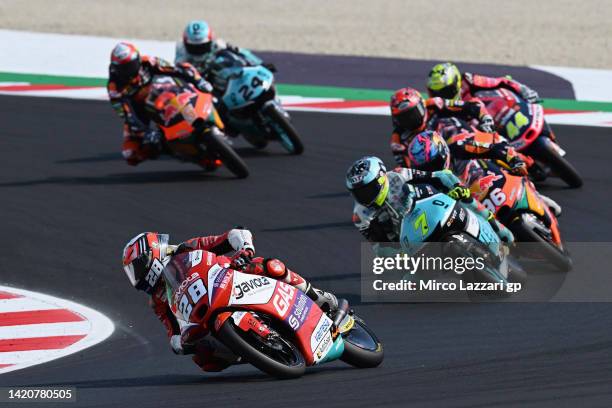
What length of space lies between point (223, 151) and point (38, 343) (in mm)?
5895

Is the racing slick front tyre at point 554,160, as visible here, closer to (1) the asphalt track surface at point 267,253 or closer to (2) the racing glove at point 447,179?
(1) the asphalt track surface at point 267,253

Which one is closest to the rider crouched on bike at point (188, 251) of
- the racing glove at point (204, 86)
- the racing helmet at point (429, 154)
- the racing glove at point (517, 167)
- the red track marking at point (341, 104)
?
the racing helmet at point (429, 154)

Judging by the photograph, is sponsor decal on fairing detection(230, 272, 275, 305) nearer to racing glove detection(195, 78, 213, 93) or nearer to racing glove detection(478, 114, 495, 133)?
racing glove detection(478, 114, 495, 133)

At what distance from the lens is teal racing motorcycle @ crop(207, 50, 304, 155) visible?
17703 millimetres

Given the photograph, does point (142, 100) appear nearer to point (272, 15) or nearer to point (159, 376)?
point (159, 376)

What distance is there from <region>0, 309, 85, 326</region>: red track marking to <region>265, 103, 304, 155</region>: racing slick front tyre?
6162mm

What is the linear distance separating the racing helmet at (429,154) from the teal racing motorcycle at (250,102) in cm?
489

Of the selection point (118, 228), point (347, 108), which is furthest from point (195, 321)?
point (347, 108)

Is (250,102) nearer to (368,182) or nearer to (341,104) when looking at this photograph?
(341,104)

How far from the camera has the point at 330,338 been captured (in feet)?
30.8

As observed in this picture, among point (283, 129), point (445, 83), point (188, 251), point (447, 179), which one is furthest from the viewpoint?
point (283, 129)

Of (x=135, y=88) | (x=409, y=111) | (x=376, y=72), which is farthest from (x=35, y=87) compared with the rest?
(x=409, y=111)

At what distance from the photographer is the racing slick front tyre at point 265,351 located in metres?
8.75

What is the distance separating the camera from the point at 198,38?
59.5 feet
